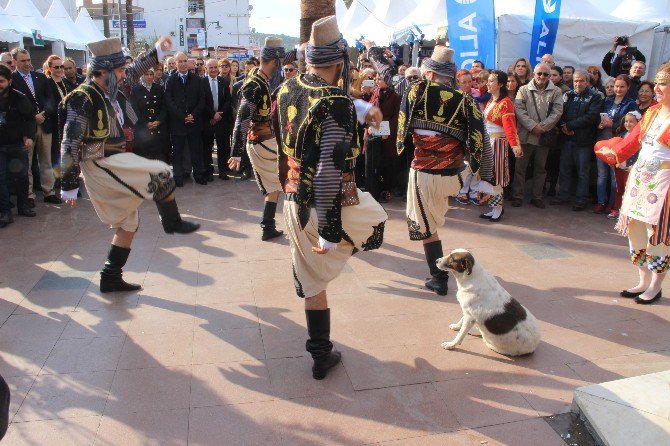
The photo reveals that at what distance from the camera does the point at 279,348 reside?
3.65 m

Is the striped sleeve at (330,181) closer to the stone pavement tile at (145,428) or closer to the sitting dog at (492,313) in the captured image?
the sitting dog at (492,313)

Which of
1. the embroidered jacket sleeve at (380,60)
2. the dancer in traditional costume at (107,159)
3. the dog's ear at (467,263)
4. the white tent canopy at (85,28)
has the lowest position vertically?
the dog's ear at (467,263)

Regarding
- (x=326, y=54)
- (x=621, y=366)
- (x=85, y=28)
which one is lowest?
(x=621, y=366)

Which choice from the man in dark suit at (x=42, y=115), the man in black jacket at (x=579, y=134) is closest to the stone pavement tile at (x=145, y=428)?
the man in dark suit at (x=42, y=115)

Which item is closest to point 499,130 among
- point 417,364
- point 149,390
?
point 417,364

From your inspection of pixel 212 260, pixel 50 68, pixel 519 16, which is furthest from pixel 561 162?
pixel 50 68

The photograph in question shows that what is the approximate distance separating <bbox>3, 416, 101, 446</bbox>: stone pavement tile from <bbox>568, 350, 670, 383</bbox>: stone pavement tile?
2.91m

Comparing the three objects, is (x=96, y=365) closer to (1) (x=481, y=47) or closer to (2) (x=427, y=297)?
(2) (x=427, y=297)

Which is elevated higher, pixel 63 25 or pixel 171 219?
pixel 63 25

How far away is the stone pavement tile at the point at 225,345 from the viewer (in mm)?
3537

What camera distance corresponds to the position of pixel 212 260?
533 centimetres

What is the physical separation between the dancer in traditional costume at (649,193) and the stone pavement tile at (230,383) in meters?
3.14

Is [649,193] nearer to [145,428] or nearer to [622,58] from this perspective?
[145,428]

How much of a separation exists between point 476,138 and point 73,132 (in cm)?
308
